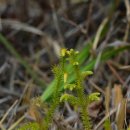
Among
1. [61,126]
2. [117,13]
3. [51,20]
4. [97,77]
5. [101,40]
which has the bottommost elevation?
[61,126]

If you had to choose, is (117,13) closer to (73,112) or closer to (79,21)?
(79,21)

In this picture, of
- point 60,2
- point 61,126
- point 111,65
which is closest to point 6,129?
point 61,126

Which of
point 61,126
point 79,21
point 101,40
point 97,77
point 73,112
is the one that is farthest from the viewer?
point 79,21

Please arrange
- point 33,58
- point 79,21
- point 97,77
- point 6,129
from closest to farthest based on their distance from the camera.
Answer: point 6,129
point 97,77
point 33,58
point 79,21

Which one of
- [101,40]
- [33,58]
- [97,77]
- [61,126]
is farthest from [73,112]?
[33,58]

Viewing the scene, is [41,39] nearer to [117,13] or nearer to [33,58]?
[33,58]

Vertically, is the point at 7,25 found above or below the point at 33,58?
above

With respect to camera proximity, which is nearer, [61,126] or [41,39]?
[61,126]

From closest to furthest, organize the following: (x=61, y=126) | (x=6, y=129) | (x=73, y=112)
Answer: (x=61, y=126), (x=6, y=129), (x=73, y=112)

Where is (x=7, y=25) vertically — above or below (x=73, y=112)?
above
